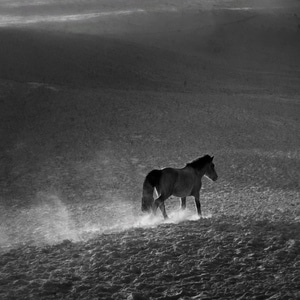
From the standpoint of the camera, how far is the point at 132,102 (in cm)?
2397

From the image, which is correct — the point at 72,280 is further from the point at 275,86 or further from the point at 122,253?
the point at 275,86

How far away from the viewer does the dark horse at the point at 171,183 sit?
921 centimetres

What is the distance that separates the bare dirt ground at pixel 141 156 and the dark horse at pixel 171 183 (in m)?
0.49

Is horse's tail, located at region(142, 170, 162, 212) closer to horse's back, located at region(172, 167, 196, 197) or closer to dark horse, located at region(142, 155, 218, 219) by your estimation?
dark horse, located at region(142, 155, 218, 219)

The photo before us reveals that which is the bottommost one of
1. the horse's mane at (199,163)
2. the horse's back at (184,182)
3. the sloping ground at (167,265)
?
the sloping ground at (167,265)

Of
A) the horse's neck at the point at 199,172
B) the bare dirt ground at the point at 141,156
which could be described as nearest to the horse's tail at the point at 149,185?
the bare dirt ground at the point at 141,156

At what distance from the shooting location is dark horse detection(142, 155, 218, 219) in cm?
921

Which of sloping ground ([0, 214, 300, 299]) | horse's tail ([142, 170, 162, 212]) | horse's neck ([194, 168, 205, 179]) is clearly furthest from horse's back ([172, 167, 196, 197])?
sloping ground ([0, 214, 300, 299])

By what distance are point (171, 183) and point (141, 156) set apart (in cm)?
717

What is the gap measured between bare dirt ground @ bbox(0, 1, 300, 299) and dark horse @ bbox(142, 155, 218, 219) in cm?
49

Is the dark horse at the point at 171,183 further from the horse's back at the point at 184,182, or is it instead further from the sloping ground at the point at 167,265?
the sloping ground at the point at 167,265

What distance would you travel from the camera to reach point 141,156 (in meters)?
16.7

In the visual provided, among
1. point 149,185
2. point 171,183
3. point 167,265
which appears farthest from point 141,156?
point 167,265

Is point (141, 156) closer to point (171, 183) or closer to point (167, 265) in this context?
point (171, 183)
